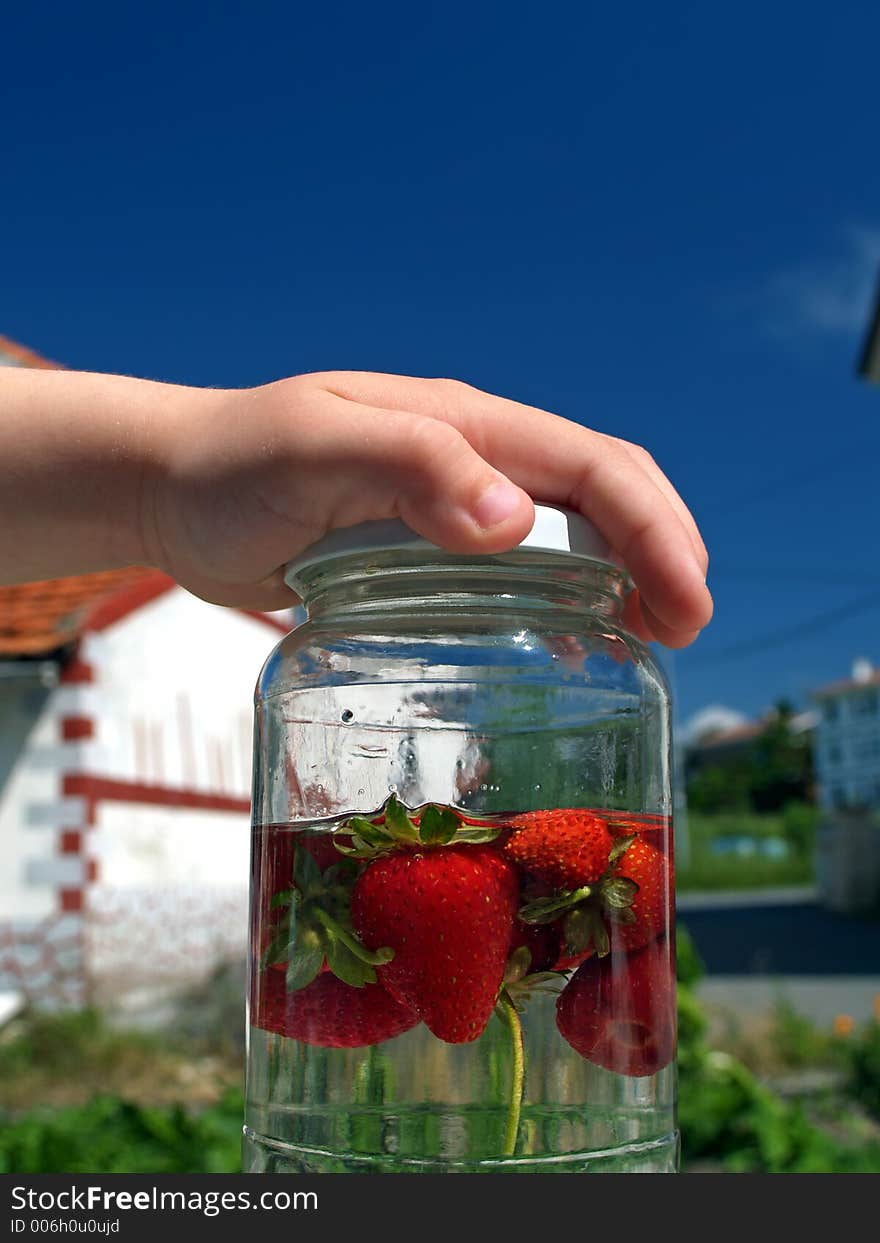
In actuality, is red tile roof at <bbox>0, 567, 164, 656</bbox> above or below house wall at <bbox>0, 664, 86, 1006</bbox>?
above

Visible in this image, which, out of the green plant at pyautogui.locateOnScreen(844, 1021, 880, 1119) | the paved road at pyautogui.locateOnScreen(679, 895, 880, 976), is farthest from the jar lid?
the paved road at pyautogui.locateOnScreen(679, 895, 880, 976)

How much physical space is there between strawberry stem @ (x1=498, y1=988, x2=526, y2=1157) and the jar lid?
13.4 inches

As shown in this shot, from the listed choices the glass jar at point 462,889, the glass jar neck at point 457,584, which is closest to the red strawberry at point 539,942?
the glass jar at point 462,889

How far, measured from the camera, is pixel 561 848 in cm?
89

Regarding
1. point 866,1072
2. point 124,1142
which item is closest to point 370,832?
point 124,1142

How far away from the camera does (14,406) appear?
104 centimetres

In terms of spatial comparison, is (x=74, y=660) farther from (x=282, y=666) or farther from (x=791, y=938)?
(x=791, y=938)

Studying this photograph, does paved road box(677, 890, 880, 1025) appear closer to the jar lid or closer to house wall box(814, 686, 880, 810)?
the jar lid

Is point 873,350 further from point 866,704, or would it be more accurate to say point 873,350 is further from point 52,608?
point 866,704

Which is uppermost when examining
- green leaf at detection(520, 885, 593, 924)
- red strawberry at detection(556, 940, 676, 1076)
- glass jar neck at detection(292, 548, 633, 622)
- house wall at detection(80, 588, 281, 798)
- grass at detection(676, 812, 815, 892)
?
house wall at detection(80, 588, 281, 798)

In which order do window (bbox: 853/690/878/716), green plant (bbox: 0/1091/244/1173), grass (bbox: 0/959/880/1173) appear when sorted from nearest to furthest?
green plant (bbox: 0/1091/244/1173) < grass (bbox: 0/959/880/1173) < window (bbox: 853/690/878/716)

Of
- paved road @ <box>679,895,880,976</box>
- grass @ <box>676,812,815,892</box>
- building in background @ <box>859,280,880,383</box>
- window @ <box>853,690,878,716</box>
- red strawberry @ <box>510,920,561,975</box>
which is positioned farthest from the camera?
window @ <box>853,690,878,716</box>

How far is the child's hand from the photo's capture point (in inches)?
34.8

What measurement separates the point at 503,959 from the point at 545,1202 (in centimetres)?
16
